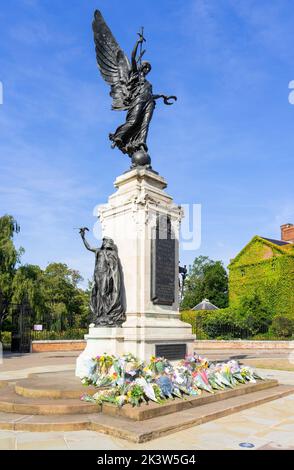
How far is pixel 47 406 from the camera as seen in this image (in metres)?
6.11

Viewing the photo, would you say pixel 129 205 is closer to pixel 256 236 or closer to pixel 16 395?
pixel 16 395

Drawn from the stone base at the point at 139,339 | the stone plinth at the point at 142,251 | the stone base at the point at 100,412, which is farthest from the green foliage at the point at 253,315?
the stone base at the point at 100,412

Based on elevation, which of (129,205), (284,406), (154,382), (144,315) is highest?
(129,205)

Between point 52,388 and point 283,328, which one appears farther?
point 283,328

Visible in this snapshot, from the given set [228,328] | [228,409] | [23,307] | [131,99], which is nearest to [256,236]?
[228,328]

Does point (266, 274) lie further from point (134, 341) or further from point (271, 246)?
point (134, 341)

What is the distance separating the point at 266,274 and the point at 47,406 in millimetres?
33308

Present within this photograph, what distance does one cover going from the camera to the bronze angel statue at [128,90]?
10438 mm

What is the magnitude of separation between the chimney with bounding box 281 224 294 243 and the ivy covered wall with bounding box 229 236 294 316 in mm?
10850

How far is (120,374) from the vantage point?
6770mm

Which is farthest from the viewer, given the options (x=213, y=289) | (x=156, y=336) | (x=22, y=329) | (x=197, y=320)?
(x=213, y=289)

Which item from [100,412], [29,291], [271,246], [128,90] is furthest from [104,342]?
[271,246]

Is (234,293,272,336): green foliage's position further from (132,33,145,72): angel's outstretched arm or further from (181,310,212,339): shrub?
(132,33,145,72): angel's outstretched arm
